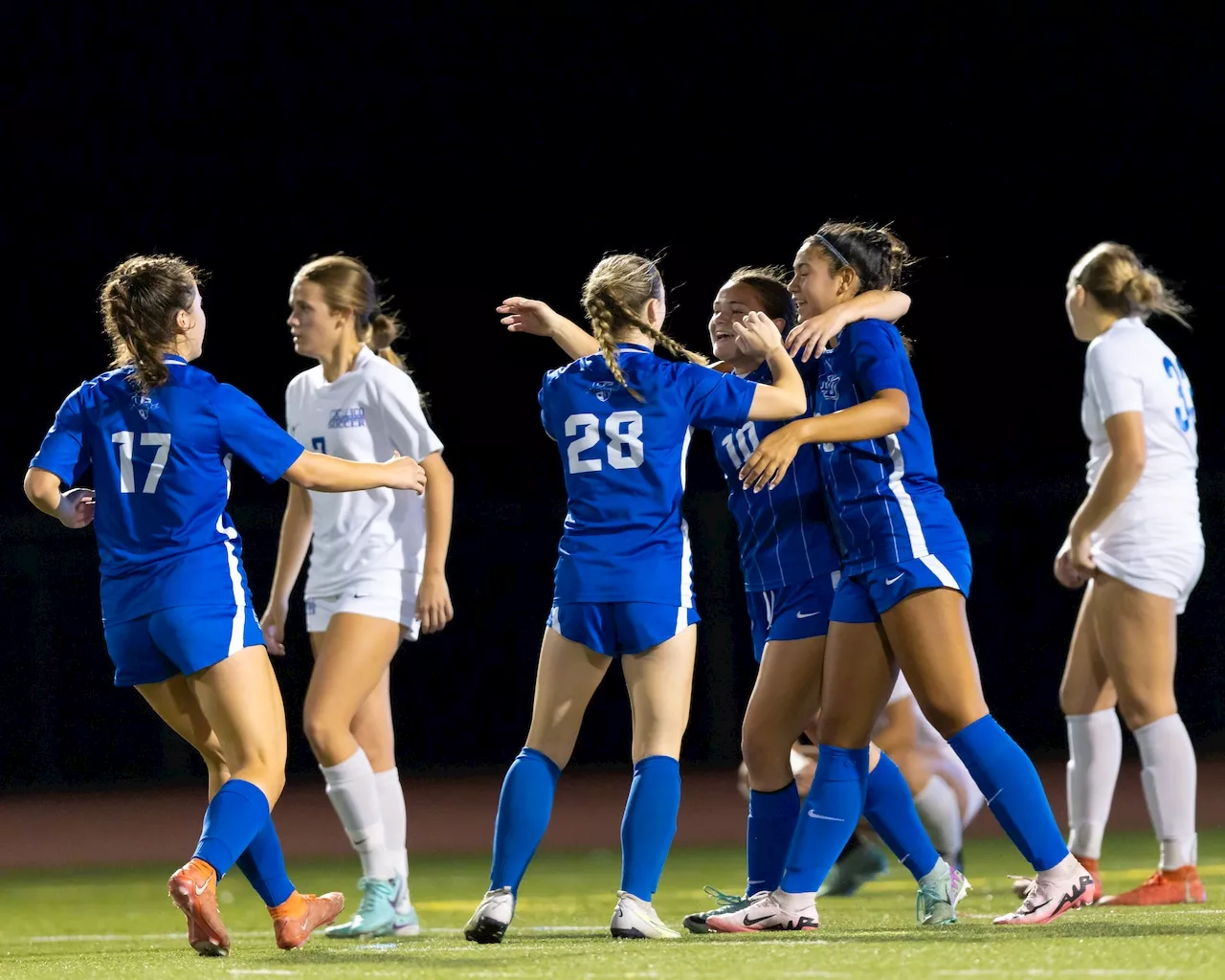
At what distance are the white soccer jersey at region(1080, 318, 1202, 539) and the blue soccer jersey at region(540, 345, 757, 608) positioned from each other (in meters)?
1.21

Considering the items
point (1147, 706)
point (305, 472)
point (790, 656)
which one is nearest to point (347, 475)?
point (305, 472)

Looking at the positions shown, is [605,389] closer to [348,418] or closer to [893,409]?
[893,409]

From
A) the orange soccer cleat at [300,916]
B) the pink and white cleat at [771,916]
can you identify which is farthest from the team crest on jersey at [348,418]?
the pink and white cleat at [771,916]

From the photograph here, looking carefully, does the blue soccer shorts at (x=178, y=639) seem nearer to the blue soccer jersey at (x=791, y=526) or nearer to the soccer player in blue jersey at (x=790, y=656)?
the soccer player in blue jersey at (x=790, y=656)

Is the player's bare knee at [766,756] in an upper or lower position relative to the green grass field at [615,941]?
upper

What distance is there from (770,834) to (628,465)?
1.06 m

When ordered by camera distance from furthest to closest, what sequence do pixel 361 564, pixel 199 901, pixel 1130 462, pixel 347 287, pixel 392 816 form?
pixel 347 287 < pixel 392 816 < pixel 361 564 < pixel 1130 462 < pixel 199 901

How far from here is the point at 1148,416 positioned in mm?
5152

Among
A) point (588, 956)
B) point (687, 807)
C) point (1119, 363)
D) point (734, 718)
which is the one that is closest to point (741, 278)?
point (1119, 363)

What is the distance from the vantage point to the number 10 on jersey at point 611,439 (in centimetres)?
448

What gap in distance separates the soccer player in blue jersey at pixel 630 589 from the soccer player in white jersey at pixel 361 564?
738 mm

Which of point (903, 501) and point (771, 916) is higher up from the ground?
point (903, 501)

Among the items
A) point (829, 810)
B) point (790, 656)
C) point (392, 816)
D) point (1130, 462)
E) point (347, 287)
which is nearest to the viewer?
point (829, 810)

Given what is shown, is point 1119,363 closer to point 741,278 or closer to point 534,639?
point 741,278
